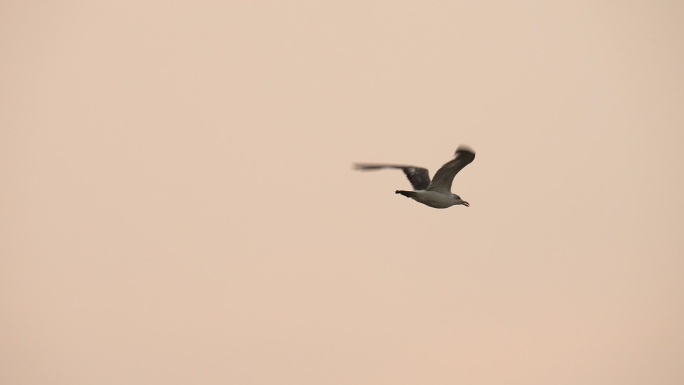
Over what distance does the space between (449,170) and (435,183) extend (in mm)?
1312

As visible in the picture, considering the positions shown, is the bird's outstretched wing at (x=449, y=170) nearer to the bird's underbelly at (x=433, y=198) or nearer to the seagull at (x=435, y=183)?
the seagull at (x=435, y=183)

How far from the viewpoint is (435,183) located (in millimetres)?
49312

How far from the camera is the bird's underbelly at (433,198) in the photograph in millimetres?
49469

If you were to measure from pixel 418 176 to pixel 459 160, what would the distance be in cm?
450

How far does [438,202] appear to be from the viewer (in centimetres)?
4997

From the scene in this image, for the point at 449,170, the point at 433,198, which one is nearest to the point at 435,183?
the point at 433,198

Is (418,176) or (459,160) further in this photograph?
(418,176)

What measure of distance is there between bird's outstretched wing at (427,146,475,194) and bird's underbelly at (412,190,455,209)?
216mm

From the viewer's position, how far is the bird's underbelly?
49469mm

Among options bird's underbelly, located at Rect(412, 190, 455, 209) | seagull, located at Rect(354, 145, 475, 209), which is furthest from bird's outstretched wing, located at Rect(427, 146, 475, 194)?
bird's underbelly, located at Rect(412, 190, 455, 209)

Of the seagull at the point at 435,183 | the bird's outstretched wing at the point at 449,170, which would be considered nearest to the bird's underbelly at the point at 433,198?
the seagull at the point at 435,183

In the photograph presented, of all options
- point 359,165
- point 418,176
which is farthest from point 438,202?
point 359,165

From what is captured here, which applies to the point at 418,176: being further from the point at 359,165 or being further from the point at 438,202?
the point at 359,165

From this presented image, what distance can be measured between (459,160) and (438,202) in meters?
3.83
